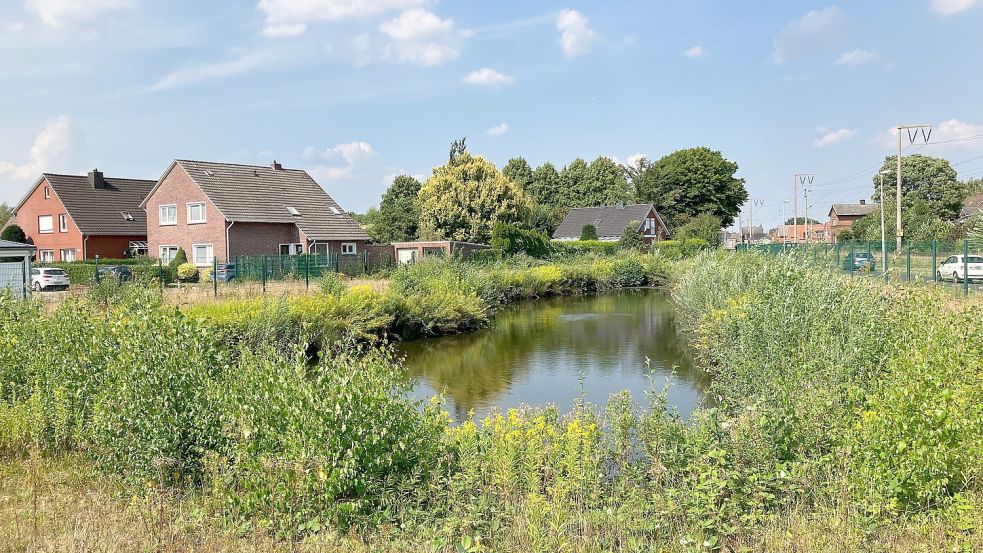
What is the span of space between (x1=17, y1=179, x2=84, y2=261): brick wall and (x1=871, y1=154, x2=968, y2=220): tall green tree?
247 feet

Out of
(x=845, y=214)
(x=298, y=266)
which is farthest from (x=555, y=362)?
(x=845, y=214)

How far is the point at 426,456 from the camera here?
583 centimetres

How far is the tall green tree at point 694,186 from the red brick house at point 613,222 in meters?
2.93

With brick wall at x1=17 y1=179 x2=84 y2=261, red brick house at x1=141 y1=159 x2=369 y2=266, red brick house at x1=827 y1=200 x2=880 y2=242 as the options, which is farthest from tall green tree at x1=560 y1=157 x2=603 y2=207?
brick wall at x1=17 y1=179 x2=84 y2=261

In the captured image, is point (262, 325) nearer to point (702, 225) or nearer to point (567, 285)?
point (567, 285)

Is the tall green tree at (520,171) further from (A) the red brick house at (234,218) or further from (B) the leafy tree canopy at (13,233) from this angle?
(B) the leafy tree canopy at (13,233)

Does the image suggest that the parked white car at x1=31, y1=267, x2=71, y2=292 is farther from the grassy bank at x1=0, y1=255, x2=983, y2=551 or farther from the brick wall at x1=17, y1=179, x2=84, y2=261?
the grassy bank at x1=0, y1=255, x2=983, y2=551

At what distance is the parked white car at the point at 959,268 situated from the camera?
70.9 ft

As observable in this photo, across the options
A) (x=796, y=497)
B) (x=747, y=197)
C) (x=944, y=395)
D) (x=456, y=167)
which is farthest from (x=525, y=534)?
(x=747, y=197)

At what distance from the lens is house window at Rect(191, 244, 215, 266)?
37688 millimetres

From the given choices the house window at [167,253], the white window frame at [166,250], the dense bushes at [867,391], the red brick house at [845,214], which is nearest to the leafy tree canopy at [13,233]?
the white window frame at [166,250]

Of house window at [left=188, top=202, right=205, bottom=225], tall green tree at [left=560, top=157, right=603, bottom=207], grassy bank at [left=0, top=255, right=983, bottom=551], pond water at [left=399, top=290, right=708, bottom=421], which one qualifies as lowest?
pond water at [left=399, top=290, right=708, bottom=421]

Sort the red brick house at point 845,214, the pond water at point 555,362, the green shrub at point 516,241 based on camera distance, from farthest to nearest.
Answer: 1. the red brick house at point 845,214
2. the green shrub at point 516,241
3. the pond water at point 555,362

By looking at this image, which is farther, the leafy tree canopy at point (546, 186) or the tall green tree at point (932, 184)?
the leafy tree canopy at point (546, 186)
